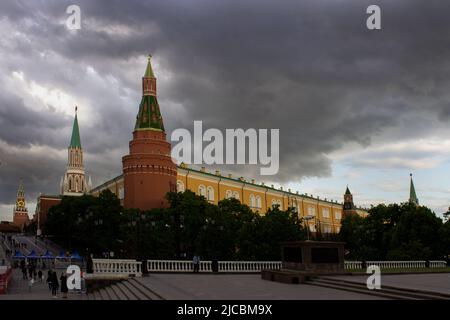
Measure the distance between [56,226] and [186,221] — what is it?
26.6m

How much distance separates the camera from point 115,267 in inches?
952

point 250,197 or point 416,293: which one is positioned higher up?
point 250,197

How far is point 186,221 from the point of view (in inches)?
1940

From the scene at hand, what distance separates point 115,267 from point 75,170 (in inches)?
4217

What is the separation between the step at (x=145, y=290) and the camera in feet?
50.6

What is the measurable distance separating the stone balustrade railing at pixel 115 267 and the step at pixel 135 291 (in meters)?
2.37

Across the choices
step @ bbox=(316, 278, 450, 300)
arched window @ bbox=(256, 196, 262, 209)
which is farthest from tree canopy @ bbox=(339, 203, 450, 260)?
arched window @ bbox=(256, 196, 262, 209)

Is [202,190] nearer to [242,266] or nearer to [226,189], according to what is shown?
[226,189]

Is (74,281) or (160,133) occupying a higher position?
(160,133)

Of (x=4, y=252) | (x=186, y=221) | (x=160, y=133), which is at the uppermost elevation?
(x=160, y=133)

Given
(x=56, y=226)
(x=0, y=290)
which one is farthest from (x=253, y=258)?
(x=56, y=226)

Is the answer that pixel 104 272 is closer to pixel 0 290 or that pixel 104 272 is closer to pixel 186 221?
pixel 0 290

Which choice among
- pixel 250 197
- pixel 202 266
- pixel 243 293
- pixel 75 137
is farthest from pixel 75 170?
pixel 243 293

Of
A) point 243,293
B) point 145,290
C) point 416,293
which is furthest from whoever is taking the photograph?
point 145,290
